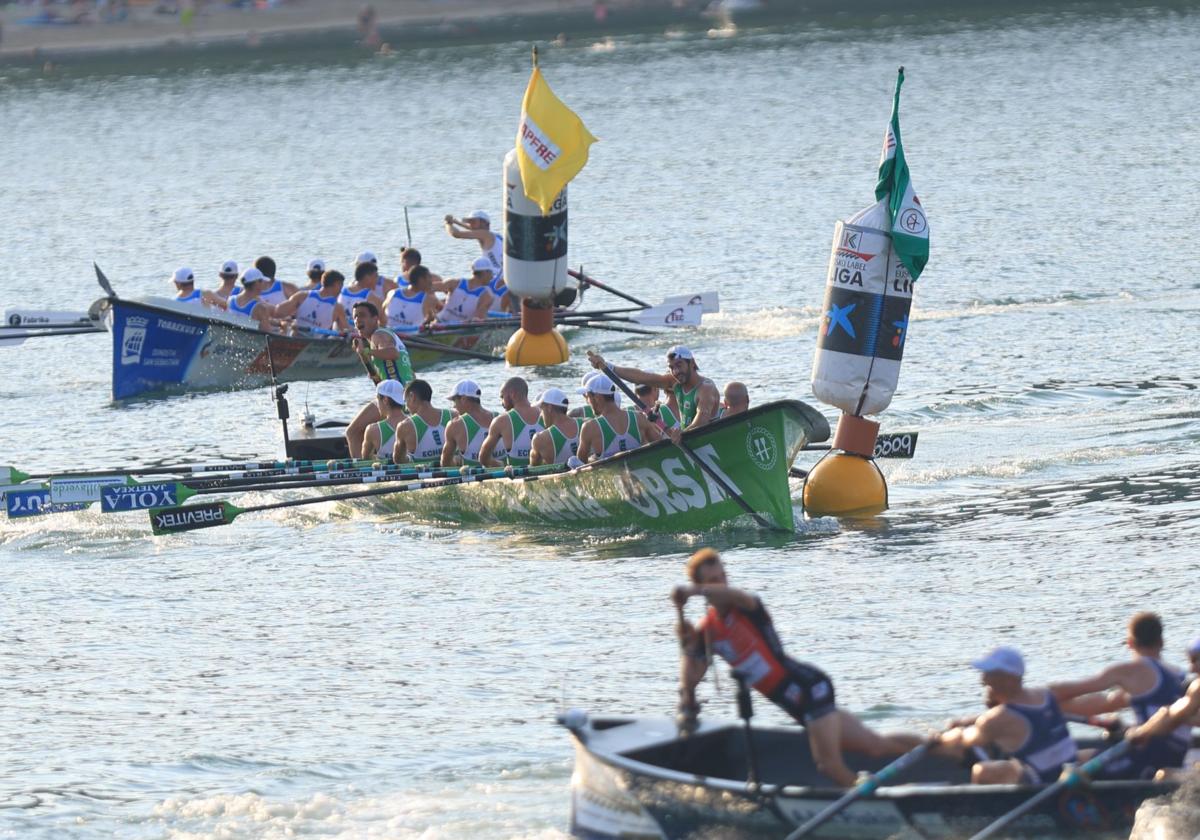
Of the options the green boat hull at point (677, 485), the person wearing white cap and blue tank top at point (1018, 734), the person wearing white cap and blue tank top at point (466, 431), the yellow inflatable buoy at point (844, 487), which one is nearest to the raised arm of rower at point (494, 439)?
the person wearing white cap and blue tank top at point (466, 431)

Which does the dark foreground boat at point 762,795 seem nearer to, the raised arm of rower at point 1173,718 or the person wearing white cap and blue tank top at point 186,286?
the raised arm of rower at point 1173,718

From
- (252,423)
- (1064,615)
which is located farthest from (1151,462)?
(252,423)

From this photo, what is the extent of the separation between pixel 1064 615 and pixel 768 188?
3374cm

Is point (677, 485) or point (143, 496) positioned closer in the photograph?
point (677, 485)

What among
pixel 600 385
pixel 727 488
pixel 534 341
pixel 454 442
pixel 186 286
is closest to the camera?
pixel 727 488

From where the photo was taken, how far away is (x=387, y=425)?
2294 centimetres

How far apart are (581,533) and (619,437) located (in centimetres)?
108

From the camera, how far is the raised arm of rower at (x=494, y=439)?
21.7 m

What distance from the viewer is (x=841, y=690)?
15852 mm

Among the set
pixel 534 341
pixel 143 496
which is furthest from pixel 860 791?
pixel 534 341

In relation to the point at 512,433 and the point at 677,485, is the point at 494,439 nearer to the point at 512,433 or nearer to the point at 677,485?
the point at 512,433

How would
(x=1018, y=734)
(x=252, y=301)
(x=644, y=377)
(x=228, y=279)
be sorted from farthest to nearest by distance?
(x=228, y=279)
(x=252, y=301)
(x=644, y=377)
(x=1018, y=734)

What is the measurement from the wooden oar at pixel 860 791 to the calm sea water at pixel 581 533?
2119mm

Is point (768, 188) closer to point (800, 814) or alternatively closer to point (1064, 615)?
point (1064, 615)
